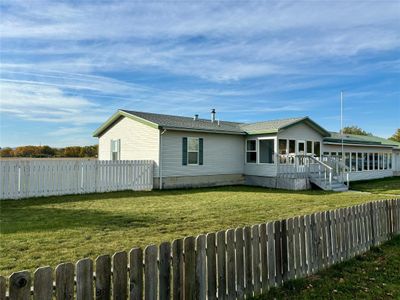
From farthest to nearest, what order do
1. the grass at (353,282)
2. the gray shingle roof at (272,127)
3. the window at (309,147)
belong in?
the window at (309,147) < the gray shingle roof at (272,127) < the grass at (353,282)

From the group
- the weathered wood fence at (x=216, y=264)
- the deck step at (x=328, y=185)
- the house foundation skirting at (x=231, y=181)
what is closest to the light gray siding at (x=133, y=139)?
the house foundation skirting at (x=231, y=181)

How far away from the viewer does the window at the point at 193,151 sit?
17312 millimetres

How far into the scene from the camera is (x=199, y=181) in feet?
57.8

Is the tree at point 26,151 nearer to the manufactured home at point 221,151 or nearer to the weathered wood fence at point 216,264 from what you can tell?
the manufactured home at point 221,151

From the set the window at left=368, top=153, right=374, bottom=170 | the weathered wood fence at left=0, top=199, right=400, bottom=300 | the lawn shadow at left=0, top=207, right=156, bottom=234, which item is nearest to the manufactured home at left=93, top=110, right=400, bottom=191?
the window at left=368, top=153, right=374, bottom=170

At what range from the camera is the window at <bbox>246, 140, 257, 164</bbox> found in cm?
1961

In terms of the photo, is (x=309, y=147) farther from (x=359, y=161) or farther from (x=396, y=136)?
(x=396, y=136)

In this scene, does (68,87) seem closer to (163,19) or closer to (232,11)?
(163,19)

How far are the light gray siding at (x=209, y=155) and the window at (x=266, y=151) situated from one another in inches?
53.0

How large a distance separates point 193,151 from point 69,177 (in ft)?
23.8

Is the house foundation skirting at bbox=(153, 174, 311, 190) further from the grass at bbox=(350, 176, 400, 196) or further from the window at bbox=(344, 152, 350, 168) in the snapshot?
the window at bbox=(344, 152, 350, 168)

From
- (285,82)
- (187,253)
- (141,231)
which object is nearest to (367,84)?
(285,82)

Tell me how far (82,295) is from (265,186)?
17.2m

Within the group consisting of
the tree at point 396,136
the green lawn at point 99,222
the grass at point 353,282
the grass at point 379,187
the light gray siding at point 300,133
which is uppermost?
the tree at point 396,136
